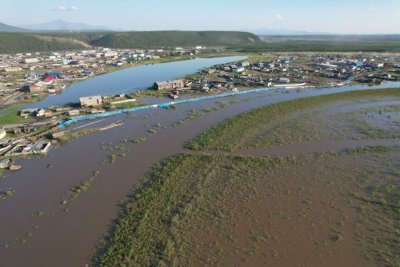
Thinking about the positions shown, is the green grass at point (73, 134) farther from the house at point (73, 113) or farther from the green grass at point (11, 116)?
the green grass at point (11, 116)

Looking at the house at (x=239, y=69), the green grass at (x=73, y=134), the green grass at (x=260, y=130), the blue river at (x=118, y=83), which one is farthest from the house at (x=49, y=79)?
the green grass at (x=260, y=130)

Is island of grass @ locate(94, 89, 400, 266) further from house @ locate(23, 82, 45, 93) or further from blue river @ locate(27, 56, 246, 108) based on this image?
house @ locate(23, 82, 45, 93)

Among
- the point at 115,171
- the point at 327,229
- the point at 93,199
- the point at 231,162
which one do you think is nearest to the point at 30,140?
the point at 115,171

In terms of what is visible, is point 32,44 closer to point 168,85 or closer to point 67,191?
point 168,85

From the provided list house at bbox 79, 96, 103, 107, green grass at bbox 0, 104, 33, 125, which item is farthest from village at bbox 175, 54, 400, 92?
green grass at bbox 0, 104, 33, 125

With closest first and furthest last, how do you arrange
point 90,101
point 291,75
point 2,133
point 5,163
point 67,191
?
point 67,191 → point 5,163 → point 2,133 → point 90,101 → point 291,75

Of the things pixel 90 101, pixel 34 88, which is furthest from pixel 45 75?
pixel 90 101
